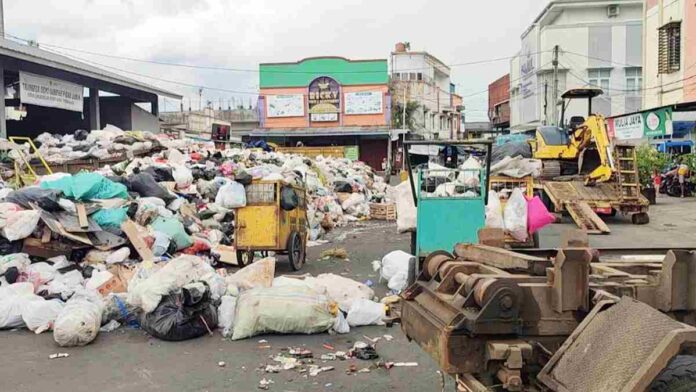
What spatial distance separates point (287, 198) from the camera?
988 centimetres

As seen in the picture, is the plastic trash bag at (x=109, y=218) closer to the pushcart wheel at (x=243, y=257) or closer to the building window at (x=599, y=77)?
the pushcart wheel at (x=243, y=257)

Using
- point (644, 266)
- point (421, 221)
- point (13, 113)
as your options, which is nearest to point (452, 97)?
point (13, 113)

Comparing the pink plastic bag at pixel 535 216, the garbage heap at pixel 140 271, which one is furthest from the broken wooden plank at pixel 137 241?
the pink plastic bag at pixel 535 216

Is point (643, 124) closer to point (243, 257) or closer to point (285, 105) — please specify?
point (243, 257)

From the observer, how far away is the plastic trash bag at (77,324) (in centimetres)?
587

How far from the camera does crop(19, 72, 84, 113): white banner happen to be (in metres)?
20.1

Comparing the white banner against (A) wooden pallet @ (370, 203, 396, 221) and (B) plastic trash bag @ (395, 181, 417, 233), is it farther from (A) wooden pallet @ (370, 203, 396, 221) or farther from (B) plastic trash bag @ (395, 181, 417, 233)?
(B) plastic trash bag @ (395, 181, 417, 233)

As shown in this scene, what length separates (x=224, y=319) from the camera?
629 centimetres

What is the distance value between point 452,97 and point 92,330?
216 ft

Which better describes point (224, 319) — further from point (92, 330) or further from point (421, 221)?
point (421, 221)

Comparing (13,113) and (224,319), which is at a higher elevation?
(13,113)

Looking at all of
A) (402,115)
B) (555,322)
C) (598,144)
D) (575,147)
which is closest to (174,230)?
(555,322)

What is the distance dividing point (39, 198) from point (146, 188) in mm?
→ 3065

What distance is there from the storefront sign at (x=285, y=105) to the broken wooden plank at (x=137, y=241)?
35142 mm
